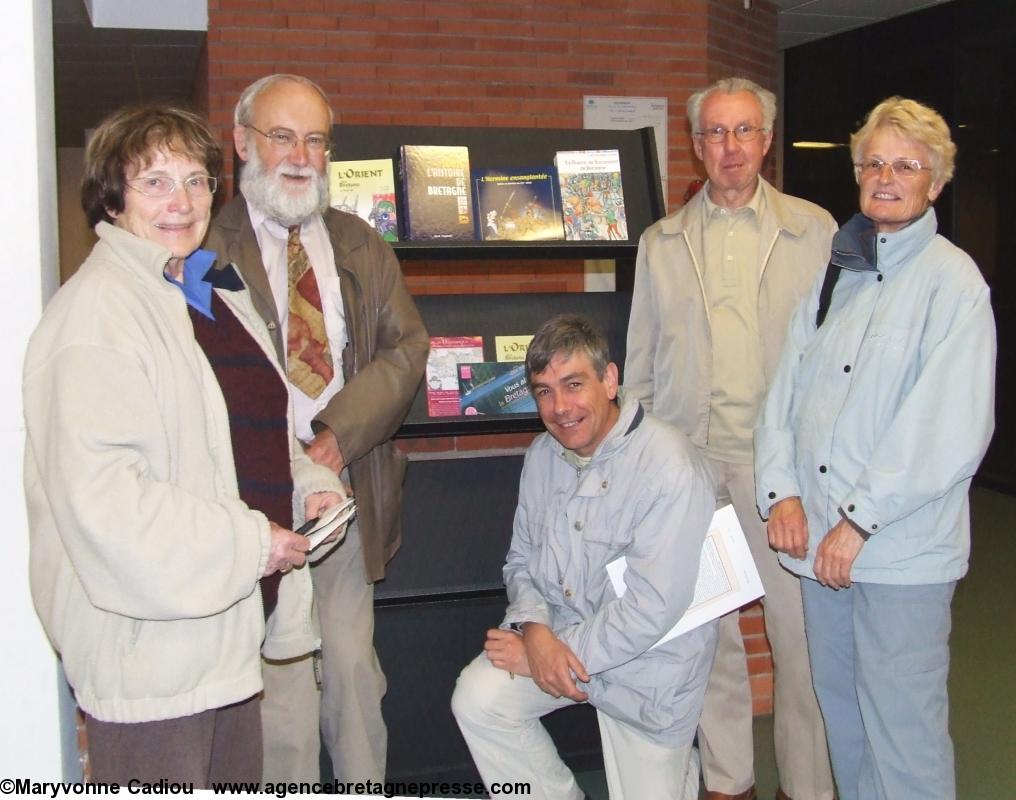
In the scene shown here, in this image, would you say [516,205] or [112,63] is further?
[112,63]

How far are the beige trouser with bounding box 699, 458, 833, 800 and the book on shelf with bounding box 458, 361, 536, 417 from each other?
0.61 m

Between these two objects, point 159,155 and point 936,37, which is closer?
point 159,155

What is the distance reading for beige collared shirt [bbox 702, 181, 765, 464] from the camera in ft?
9.32

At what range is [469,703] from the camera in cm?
253

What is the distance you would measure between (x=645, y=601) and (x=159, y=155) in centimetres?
139

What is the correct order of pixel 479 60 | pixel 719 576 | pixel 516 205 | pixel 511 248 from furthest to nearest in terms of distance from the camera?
pixel 479 60 < pixel 516 205 < pixel 511 248 < pixel 719 576

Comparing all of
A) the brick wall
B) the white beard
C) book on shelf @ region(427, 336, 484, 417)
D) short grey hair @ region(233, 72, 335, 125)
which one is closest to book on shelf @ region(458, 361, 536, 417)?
book on shelf @ region(427, 336, 484, 417)

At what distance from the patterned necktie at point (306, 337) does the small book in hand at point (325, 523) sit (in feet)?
1.91

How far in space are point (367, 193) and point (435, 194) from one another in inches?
7.8

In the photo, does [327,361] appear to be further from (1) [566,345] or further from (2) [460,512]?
(2) [460,512]

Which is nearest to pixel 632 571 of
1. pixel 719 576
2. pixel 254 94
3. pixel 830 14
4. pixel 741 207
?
pixel 719 576

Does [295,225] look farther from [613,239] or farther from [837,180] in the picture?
[837,180]

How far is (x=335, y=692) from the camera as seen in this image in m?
2.70

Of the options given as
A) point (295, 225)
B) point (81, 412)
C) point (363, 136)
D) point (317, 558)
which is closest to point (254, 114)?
point (295, 225)
